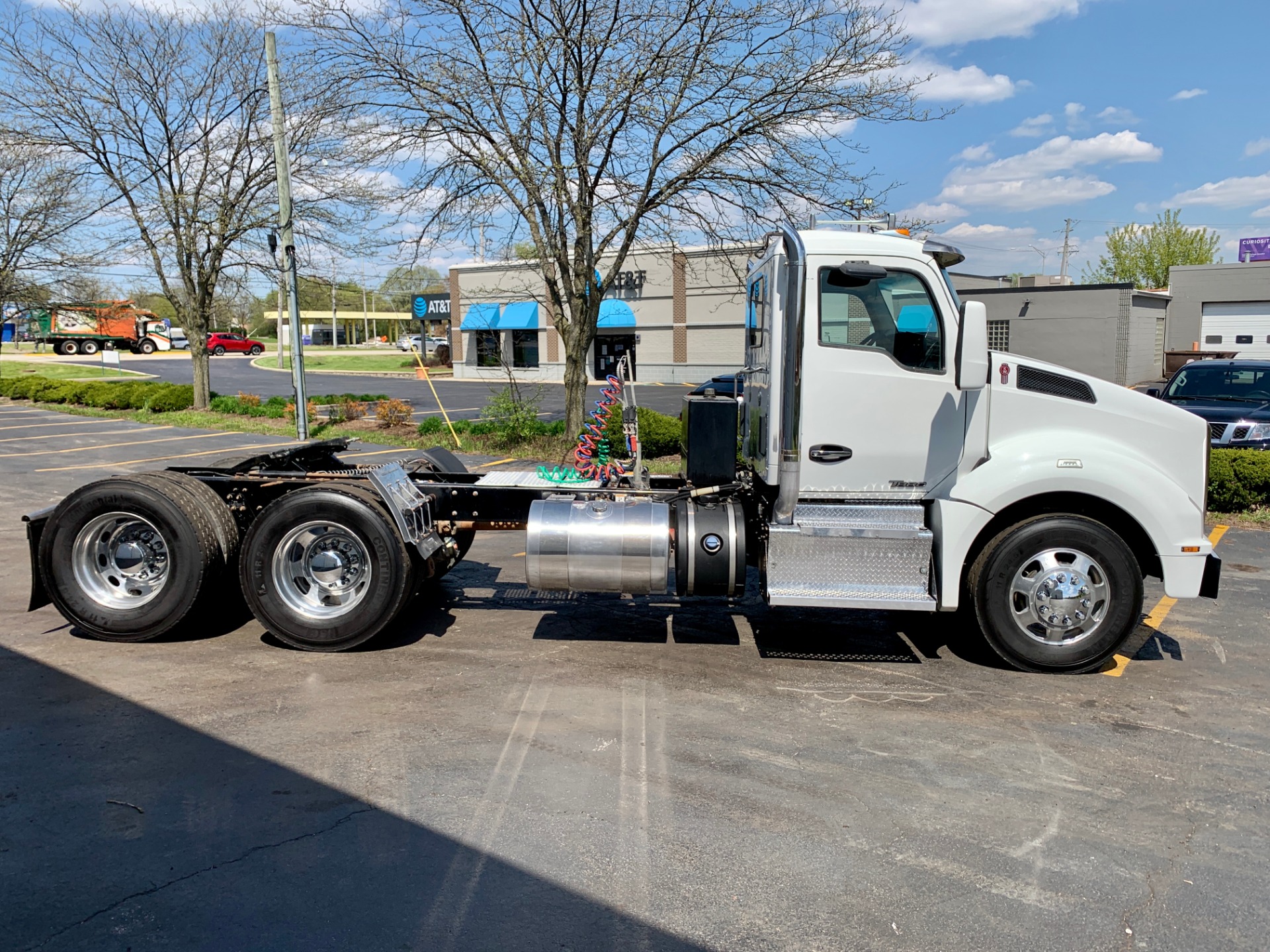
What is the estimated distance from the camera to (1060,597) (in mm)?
5836

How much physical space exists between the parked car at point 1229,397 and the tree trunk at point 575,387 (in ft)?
28.7

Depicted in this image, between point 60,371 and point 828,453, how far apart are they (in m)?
49.5

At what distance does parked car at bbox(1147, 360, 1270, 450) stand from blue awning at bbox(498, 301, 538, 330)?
39.8m

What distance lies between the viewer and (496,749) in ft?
15.6

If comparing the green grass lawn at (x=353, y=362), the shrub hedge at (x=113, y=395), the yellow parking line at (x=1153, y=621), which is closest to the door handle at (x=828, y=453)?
the yellow parking line at (x=1153, y=621)

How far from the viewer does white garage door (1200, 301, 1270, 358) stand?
42.1m

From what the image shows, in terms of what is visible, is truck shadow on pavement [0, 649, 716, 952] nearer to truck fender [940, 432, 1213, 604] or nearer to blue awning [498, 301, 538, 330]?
truck fender [940, 432, 1213, 604]

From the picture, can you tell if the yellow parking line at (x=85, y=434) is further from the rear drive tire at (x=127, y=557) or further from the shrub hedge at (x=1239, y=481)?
the shrub hedge at (x=1239, y=481)

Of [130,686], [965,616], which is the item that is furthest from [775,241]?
[130,686]

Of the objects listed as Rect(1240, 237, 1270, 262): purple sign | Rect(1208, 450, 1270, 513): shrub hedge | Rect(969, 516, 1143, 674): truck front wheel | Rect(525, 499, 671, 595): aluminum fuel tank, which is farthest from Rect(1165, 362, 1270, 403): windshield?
Rect(1240, 237, 1270, 262): purple sign

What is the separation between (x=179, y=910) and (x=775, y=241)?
5090 mm

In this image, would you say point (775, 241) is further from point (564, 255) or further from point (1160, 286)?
point (1160, 286)

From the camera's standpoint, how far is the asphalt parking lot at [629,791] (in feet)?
11.0

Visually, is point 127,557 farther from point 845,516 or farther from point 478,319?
point 478,319
